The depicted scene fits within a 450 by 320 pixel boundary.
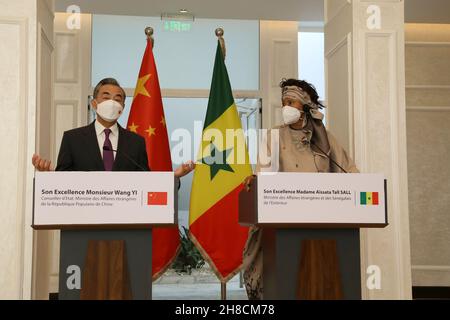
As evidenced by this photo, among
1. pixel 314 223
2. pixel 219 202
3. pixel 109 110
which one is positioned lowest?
pixel 314 223

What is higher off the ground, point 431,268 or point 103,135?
point 103,135

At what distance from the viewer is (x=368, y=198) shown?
2.75 metres

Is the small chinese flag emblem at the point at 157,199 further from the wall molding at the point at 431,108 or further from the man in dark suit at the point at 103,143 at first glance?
the wall molding at the point at 431,108

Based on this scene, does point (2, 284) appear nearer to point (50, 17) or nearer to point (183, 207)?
point (50, 17)

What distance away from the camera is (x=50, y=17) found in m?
4.21

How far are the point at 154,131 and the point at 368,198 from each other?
250cm

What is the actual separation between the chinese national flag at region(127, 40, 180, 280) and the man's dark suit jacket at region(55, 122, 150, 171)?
169 cm

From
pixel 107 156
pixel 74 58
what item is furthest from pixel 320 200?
pixel 74 58

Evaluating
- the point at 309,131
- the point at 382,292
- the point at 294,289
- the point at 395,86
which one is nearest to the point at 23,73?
the point at 309,131

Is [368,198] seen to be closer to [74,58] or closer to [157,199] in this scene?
[157,199]

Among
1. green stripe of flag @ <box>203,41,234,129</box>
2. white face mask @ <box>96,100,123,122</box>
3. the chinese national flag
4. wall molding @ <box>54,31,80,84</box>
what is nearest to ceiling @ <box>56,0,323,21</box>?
wall molding @ <box>54,31,80,84</box>

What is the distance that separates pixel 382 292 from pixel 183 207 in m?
3.26
